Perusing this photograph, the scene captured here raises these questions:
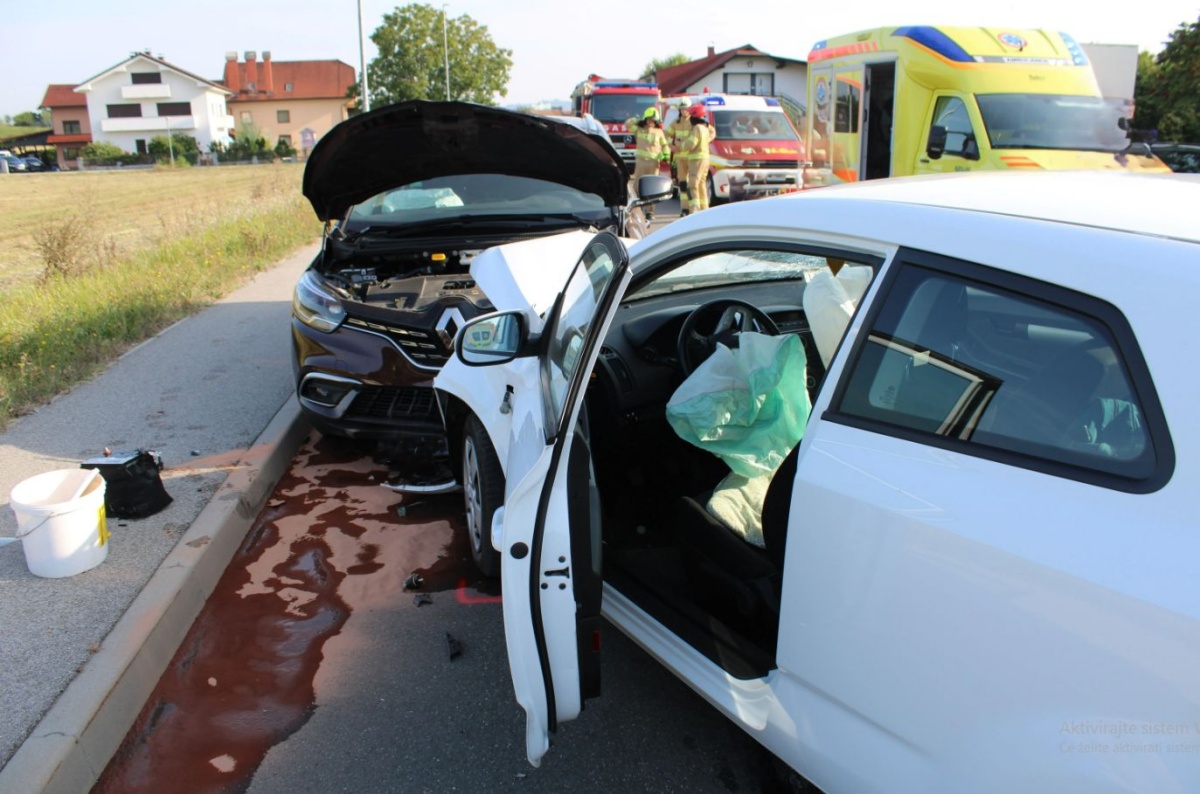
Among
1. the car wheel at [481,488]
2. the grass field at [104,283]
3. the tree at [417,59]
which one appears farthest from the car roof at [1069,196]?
the tree at [417,59]

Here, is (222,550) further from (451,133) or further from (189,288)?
(189,288)

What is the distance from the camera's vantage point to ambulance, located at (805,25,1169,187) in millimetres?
10391

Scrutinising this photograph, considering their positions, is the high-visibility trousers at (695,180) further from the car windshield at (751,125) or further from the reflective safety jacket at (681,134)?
the car windshield at (751,125)

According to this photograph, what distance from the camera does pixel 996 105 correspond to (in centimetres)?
Answer: 1056

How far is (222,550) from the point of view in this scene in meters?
4.16

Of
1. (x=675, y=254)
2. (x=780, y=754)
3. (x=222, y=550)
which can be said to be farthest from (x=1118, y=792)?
(x=222, y=550)

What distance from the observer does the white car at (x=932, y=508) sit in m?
1.54

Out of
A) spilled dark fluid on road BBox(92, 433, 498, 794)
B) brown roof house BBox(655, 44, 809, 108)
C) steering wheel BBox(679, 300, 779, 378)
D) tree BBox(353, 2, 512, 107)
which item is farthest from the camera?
tree BBox(353, 2, 512, 107)

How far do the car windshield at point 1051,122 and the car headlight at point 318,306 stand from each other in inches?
326

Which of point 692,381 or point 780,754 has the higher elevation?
point 692,381

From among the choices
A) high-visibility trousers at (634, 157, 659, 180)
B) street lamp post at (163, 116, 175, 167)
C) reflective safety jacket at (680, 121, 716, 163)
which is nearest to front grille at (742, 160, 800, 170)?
high-visibility trousers at (634, 157, 659, 180)

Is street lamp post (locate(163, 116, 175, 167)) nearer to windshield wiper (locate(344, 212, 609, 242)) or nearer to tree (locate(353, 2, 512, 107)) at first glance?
tree (locate(353, 2, 512, 107))

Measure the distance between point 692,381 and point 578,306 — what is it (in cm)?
61

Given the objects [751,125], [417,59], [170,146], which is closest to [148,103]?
[170,146]
